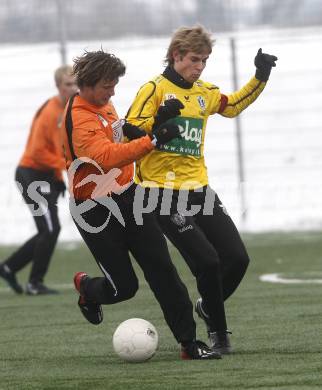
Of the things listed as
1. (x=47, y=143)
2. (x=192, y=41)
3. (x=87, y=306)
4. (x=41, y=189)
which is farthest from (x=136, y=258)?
(x=47, y=143)

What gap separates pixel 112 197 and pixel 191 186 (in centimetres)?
54

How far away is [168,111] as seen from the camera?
686cm

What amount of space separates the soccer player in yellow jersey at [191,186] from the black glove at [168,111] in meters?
0.24

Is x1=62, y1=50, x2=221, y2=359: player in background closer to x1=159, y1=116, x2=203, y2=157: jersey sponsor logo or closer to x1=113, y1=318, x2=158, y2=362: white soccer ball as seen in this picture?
x1=113, y1=318, x2=158, y2=362: white soccer ball

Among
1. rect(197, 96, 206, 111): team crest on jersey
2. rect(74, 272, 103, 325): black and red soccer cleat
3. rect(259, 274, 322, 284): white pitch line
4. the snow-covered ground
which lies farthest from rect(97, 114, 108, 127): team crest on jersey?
the snow-covered ground

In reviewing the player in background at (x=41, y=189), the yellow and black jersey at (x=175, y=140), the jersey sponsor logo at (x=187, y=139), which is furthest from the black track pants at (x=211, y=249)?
the player in background at (x=41, y=189)

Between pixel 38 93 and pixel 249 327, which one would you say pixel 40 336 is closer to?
pixel 249 327

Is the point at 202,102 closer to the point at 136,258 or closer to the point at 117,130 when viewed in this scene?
the point at 117,130

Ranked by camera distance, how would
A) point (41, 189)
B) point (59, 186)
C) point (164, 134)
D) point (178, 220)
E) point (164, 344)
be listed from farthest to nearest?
point (59, 186) → point (41, 189) → point (164, 344) → point (178, 220) → point (164, 134)

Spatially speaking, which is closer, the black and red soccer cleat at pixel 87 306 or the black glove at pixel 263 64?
the black and red soccer cleat at pixel 87 306

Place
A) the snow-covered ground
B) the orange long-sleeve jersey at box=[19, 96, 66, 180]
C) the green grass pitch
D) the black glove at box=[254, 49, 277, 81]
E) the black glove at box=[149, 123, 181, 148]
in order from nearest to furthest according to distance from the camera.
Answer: the green grass pitch < the black glove at box=[149, 123, 181, 148] < the black glove at box=[254, 49, 277, 81] < the orange long-sleeve jersey at box=[19, 96, 66, 180] < the snow-covered ground

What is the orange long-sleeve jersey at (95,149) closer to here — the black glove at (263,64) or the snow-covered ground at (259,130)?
the black glove at (263,64)

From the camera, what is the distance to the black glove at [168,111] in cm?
685

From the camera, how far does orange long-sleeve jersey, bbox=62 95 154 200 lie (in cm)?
678
